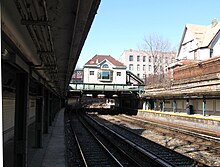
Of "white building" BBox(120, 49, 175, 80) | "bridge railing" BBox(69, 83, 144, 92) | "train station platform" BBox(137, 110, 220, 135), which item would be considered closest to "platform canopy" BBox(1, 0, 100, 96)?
"train station platform" BBox(137, 110, 220, 135)

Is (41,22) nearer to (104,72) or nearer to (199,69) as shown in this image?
(199,69)

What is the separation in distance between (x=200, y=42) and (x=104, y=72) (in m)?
23.0

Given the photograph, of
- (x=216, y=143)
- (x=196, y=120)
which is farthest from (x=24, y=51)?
(x=196, y=120)

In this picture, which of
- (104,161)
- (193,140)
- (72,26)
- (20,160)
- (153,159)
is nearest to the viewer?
(72,26)

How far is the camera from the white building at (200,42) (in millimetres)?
47375

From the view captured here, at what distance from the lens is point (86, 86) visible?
44.8 metres

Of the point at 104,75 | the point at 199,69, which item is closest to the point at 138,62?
the point at 104,75

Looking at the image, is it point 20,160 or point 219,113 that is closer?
point 20,160

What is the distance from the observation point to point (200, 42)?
163 ft

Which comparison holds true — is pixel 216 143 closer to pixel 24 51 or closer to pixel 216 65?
pixel 24 51

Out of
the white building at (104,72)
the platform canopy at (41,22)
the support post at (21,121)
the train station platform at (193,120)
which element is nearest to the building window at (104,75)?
the white building at (104,72)

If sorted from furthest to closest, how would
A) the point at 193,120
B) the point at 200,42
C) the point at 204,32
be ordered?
the point at 204,32, the point at 200,42, the point at 193,120

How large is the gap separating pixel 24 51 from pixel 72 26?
1.48 metres

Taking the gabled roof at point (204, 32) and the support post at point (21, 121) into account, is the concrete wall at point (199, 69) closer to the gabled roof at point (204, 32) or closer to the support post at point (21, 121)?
the gabled roof at point (204, 32)
